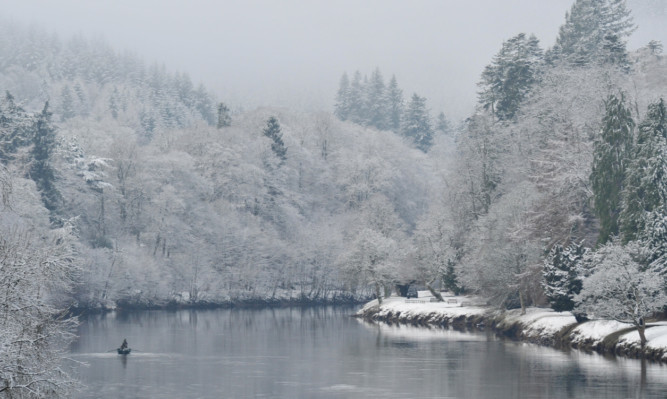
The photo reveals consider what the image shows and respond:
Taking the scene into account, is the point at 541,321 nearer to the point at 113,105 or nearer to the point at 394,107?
the point at 394,107

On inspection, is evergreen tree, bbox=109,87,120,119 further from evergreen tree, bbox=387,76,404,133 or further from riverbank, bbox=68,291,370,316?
riverbank, bbox=68,291,370,316

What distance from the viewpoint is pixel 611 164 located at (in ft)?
193

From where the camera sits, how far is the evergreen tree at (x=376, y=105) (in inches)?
7343

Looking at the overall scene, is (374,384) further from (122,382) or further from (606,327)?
(606,327)

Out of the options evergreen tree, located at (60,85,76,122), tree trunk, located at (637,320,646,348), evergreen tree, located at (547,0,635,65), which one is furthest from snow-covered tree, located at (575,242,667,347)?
evergreen tree, located at (60,85,76,122)

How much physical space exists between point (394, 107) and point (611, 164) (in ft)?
444

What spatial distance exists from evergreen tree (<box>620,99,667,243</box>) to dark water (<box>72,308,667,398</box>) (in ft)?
29.2

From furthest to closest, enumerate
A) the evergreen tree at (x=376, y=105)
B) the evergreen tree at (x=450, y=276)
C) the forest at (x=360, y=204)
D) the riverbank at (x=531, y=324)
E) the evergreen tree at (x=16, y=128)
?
the evergreen tree at (x=376, y=105), the evergreen tree at (x=16, y=128), the evergreen tree at (x=450, y=276), the forest at (x=360, y=204), the riverbank at (x=531, y=324)

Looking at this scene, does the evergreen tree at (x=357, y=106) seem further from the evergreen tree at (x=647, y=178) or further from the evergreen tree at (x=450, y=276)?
the evergreen tree at (x=647, y=178)

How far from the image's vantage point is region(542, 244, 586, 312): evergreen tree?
57125 mm

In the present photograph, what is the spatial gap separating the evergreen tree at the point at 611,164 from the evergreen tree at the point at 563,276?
79.9 inches

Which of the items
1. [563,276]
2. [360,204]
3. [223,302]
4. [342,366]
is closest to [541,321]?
[563,276]

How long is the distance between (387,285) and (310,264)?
21.4 metres

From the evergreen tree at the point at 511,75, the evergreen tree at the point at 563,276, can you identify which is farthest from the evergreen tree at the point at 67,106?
the evergreen tree at the point at 563,276
